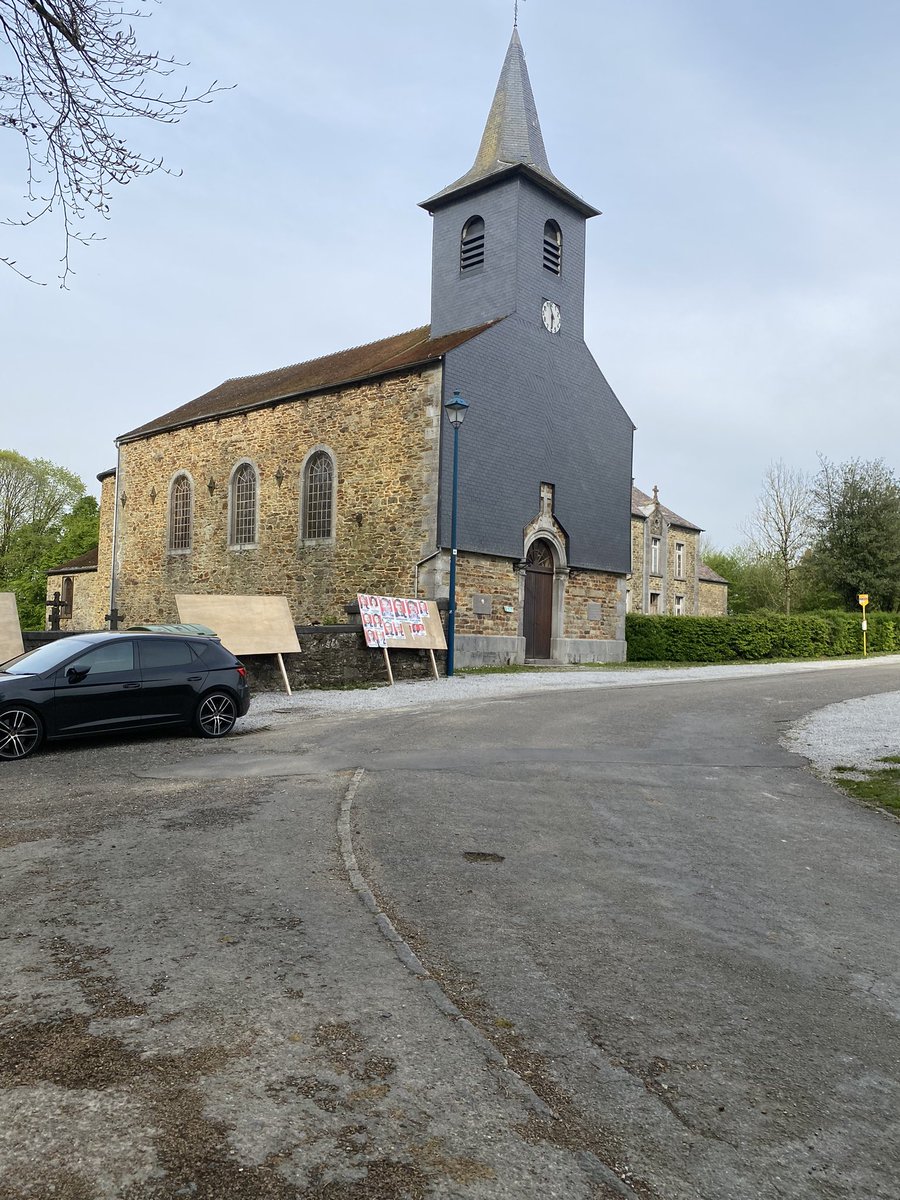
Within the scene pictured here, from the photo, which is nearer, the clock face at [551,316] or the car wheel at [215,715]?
the car wheel at [215,715]

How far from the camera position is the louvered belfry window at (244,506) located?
30.8 m

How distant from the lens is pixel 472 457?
24.9 meters

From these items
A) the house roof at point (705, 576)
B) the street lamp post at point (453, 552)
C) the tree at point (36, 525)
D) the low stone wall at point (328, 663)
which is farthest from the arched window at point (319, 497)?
the house roof at point (705, 576)

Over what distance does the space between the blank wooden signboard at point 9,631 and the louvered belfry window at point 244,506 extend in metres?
16.4

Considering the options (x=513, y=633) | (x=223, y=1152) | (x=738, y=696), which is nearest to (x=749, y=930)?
(x=223, y=1152)

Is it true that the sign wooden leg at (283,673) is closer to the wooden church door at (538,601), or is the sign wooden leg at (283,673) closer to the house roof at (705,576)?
the wooden church door at (538,601)

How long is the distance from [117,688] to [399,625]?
9779 millimetres

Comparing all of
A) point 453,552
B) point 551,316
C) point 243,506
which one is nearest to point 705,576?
point 551,316

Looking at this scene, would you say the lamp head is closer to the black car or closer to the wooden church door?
the wooden church door

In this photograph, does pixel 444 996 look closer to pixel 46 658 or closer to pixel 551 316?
pixel 46 658

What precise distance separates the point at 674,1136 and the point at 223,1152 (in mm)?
1326

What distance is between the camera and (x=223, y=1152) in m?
2.51

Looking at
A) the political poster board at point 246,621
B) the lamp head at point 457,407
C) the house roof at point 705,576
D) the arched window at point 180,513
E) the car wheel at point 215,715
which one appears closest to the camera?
the car wheel at point 215,715

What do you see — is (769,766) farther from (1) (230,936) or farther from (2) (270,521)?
(2) (270,521)
